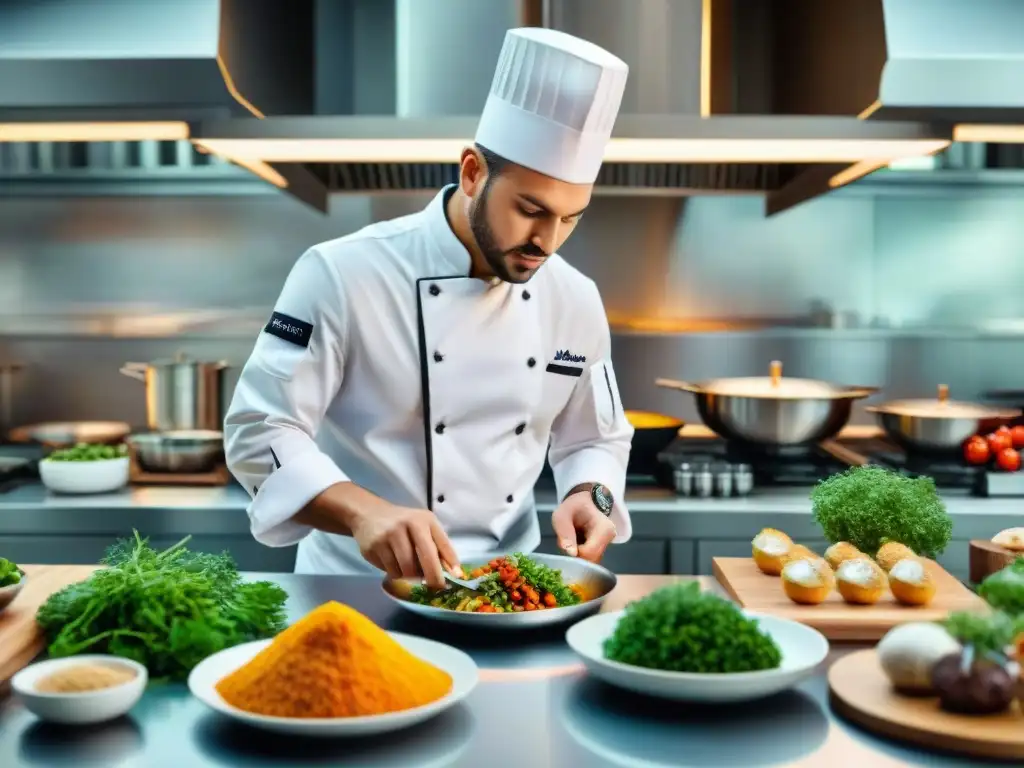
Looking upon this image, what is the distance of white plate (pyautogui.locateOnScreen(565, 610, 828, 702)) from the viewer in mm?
1183

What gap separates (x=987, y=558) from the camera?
69.9 inches

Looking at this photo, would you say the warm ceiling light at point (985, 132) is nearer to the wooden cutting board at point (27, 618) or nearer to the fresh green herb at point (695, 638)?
the fresh green herb at point (695, 638)

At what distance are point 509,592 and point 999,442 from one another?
6.85ft

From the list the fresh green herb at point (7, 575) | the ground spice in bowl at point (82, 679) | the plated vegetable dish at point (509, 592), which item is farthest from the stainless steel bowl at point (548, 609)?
the fresh green herb at point (7, 575)

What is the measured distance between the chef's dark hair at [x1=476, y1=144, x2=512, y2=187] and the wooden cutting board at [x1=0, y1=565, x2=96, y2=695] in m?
0.90

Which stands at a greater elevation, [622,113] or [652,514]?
[622,113]

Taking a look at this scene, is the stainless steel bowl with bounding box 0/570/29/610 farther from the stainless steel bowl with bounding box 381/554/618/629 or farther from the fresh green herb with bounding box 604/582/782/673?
the fresh green herb with bounding box 604/582/782/673

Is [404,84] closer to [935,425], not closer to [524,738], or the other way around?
[935,425]

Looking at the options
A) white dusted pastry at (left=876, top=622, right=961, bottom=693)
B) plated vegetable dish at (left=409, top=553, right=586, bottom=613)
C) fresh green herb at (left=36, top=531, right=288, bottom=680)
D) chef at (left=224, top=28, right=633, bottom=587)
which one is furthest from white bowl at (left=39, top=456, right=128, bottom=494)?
white dusted pastry at (left=876, top=622, right=961, bottom=693)

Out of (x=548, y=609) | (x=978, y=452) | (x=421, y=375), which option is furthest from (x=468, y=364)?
(x=978, y=452)

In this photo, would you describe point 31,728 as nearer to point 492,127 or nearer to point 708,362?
point 492,127

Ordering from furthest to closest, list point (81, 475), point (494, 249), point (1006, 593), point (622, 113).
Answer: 1. point (81, 475)
2. point (622, 113)
3. point (494, 249)
4. point (1006, 593)

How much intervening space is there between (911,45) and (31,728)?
232 centimetres

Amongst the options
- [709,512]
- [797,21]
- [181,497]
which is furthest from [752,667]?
[797,21]
